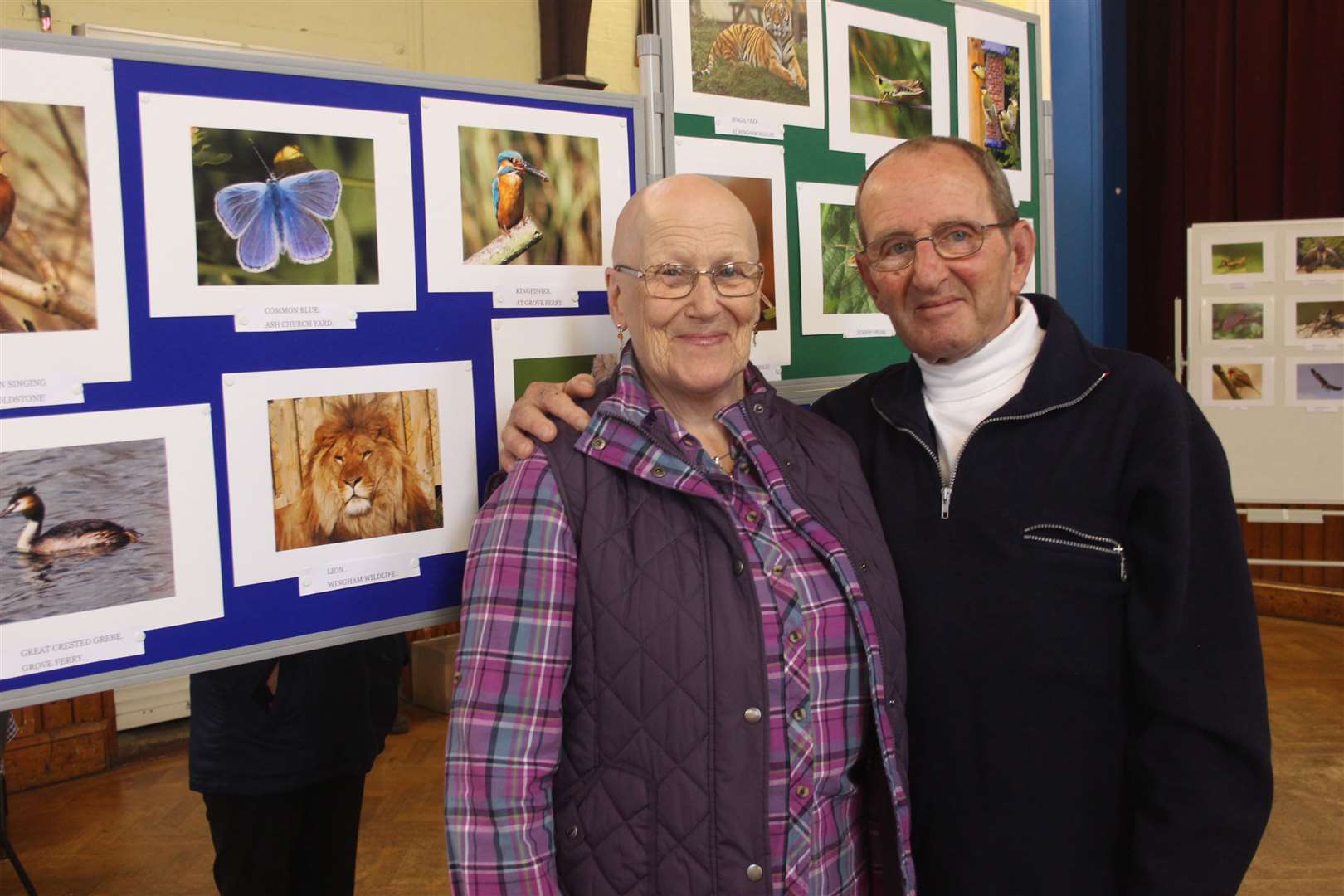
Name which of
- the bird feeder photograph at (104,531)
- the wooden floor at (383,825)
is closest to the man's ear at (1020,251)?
the bird feeder photograph at (104,531)

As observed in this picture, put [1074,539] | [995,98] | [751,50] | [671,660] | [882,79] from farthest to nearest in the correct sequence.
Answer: [995,98] → [882,79] → [751,50] → [1074,539] → [671,660]

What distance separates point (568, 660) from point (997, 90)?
214 centimetres

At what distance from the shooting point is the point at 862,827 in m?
1.73

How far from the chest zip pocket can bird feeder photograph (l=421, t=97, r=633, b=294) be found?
0.93 metres

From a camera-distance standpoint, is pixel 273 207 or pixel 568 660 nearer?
pixel 568 660

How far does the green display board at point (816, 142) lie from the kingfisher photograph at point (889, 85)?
69 millimetres

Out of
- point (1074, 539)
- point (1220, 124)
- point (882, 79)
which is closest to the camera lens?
point (1074, 539)

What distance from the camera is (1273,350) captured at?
639 cm

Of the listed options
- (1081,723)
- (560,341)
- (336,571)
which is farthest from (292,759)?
(1081,723)
